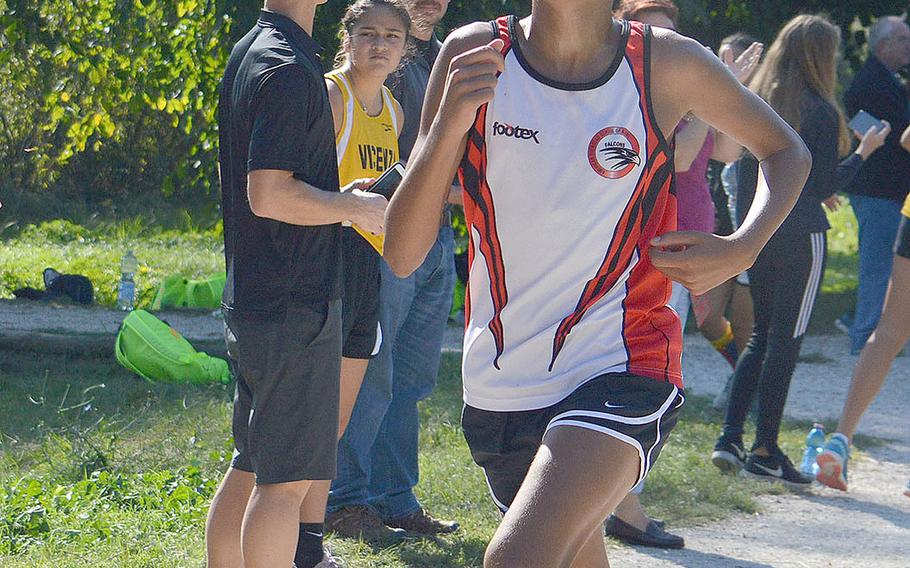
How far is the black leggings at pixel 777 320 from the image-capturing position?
224 inches

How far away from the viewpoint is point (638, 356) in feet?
8.73

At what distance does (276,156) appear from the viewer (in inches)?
124

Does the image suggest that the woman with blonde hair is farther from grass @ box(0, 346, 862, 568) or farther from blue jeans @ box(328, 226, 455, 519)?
blue jeans @ box(328, 226, 455, 519)

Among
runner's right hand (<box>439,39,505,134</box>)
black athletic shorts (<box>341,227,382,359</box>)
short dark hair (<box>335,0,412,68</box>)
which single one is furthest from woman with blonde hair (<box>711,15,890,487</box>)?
runner's right hand (<box>439,39,505,134</box>)

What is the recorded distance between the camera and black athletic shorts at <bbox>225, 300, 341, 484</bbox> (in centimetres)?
322

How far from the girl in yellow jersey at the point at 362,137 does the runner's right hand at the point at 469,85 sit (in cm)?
149

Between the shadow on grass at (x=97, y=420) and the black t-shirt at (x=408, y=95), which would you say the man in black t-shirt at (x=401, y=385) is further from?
the shadow on grass at (x=97, y=420)

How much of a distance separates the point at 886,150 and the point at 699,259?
6.75m

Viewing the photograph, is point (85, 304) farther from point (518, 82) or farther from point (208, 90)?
point (518, 82)

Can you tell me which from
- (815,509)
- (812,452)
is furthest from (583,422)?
(812,452)

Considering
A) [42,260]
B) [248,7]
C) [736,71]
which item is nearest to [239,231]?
[736,71]

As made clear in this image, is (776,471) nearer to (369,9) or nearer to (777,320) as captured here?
(777,320)

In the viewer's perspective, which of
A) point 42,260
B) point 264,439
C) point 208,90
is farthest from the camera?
point 42,260

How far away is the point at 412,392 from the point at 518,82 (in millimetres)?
2339
